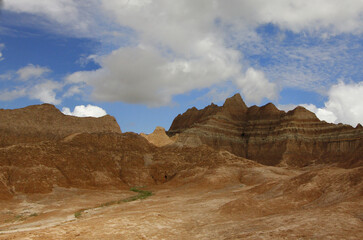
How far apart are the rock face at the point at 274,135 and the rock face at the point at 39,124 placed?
111 feet

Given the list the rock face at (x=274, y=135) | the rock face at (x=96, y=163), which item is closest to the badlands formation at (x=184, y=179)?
the rock face at (x=96, y=163)

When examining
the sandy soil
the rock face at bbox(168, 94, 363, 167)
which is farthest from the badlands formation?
the rock face at bbox(168, 94, 363, 167)

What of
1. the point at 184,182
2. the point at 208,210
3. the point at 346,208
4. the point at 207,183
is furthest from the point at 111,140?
the point at 346,208

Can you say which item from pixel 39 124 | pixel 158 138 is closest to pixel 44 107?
pixel 39 124

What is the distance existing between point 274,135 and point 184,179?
61552mm

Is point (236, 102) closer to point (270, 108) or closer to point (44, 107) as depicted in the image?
point (270, 108)

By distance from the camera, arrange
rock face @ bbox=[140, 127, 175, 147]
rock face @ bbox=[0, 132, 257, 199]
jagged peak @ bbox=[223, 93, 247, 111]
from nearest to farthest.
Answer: rock face @ bbox=[0, 132, 257, 199], rock face @ bbox=[140, 127, 175, 147], jagged peak @ bbox=[223, 93, 247, 111]

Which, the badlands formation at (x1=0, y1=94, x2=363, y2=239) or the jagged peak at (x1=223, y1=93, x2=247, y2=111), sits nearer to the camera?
the badlands formation at (x1=0, y1=94, x2=363, y2=239)

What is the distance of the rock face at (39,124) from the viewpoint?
63406 millimetres

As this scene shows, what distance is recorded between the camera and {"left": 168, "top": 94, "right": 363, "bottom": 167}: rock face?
315 feet

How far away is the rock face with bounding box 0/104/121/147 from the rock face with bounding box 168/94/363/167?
33890mm

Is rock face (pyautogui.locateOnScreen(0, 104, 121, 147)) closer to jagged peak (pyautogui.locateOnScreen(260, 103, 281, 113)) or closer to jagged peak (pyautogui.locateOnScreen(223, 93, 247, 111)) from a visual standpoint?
jagged peak (pyautogui.locateOnScreen(223, 93, 247, 111))

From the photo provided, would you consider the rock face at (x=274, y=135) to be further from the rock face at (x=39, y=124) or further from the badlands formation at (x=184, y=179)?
the rock face at (x=39, y=124)

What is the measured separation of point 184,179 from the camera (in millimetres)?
54469
